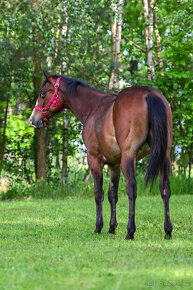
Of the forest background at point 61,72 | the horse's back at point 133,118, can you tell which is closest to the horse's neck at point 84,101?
the horse's back at point 133,118

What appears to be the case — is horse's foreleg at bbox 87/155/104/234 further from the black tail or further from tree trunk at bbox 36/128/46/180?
tree trunk at bbox 36/128/46/180

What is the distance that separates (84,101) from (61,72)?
6.50 metres

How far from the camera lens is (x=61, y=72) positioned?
45.5 feet

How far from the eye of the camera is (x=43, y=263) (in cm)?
493

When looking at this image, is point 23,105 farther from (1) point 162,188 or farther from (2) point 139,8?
(1) point 162,188

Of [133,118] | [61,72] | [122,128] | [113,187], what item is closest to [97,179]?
[113,187]

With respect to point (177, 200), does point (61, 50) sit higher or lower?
higher

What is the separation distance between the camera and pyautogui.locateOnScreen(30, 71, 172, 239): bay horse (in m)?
6.16

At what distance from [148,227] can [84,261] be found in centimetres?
275

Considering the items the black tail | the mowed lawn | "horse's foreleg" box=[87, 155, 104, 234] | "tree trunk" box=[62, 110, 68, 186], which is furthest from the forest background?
the black tail

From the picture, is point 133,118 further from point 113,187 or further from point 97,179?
point 113,187

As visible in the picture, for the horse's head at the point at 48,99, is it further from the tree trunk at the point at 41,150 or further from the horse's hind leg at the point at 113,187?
the tree trunk at the point at 41,150

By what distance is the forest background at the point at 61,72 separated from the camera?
13.3 meters

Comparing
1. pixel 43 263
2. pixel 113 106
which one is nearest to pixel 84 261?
pixel 43 263
